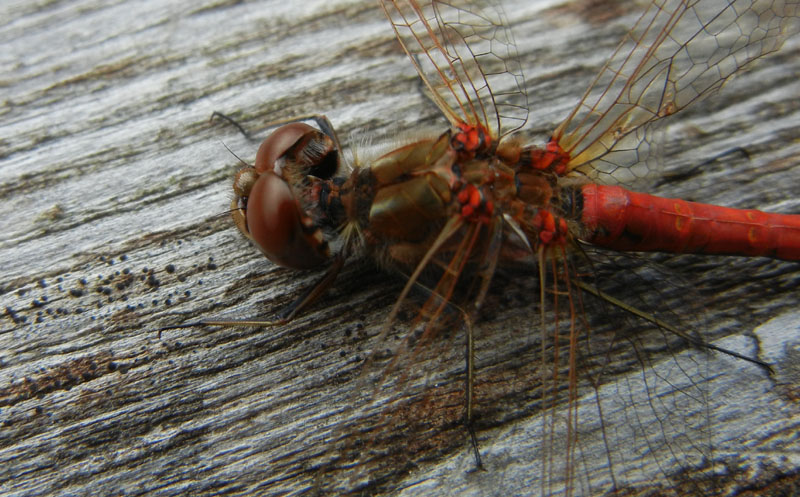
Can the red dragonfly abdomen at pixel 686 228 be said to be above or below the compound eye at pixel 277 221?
below

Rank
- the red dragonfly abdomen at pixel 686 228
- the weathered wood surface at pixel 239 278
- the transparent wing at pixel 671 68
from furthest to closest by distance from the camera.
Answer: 1. the transparent wing at pixel 671 68
2. the red dragonfly abdomen at pixel 686 228
3. the weathered wood surface at pixel 239 278

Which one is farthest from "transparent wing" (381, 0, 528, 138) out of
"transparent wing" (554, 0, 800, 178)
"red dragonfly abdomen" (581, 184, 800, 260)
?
"red dragonfly abdomen" (581, 184, 800, 260)

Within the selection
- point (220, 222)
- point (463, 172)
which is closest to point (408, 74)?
point (463, 172)

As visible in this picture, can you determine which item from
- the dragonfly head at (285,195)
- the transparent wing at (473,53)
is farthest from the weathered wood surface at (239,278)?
the dragonfly head at (285,195)

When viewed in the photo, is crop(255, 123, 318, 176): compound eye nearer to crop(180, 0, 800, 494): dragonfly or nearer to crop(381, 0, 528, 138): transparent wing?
crop(180, 0, 800, 494): dragonfly

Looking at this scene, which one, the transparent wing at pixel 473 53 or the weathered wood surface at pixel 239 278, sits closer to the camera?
the weathered wood surface at pixel 239 278

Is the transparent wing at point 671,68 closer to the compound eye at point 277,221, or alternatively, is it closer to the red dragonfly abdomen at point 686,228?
the red dragonfly abdomen at point 686,228
